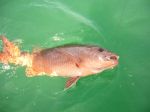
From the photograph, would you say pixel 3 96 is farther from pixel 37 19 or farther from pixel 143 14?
pixel 143 14

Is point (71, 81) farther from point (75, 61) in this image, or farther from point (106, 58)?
point (106, 58)

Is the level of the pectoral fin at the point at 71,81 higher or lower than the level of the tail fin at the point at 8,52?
lower

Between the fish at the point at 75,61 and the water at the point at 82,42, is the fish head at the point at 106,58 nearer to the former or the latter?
the fish at the point at 75,61

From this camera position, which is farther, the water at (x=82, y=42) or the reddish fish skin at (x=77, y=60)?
the water at (x=82, y=42)

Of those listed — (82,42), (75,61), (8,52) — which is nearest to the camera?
(75,61)

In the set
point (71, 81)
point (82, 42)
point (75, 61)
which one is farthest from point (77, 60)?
point (82, 42)

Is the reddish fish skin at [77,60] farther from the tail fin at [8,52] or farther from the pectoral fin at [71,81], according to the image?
the tail fin at [8,52]

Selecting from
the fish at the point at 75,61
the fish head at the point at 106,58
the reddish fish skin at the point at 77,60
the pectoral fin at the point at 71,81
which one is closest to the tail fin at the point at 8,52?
the fish at the point at 75,61

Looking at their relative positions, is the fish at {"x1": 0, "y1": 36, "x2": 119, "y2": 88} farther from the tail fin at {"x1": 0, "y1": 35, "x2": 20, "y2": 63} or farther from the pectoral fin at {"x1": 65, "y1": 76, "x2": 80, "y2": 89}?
the tail fin at {"x1": 0, "y1": 35, "x2": 20, "y2": 63}

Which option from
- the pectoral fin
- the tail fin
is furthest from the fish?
the tail fin
